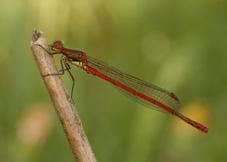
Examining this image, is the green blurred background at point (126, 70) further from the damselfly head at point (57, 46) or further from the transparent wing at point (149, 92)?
the damselfly head at point (57, 46)

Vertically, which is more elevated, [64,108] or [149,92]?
[149,92]

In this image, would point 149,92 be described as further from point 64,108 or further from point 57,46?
point 64,108

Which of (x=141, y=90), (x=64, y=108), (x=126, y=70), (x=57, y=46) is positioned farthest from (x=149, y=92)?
(x=64, y=108)

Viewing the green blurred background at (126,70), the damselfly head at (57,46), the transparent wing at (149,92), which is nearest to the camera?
the damselfly head at (57,46)

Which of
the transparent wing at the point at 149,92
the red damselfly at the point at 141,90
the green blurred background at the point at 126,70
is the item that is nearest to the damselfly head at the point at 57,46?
the red damselfly at the point at 141,90

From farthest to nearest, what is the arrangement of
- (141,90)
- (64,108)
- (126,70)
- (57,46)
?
1. (126,70)
2. (141,90)
3. (57,46)
4. (64,108)

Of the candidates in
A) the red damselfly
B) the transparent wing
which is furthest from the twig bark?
the transparent wing

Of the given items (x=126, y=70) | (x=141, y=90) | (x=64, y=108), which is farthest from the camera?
(x=126, y=70)

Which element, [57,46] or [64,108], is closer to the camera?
→ [64,108]
